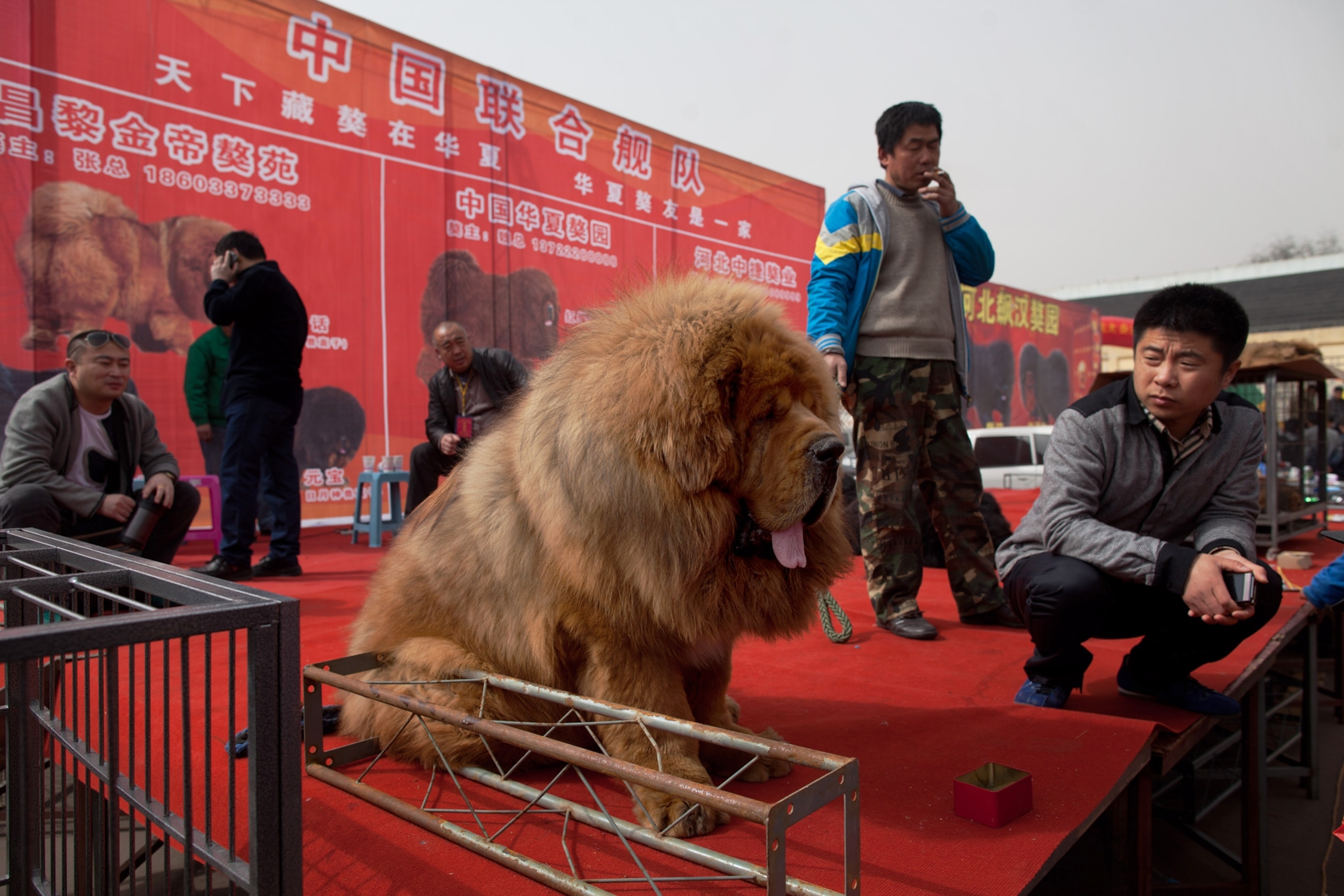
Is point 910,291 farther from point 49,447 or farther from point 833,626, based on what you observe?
point 49,447

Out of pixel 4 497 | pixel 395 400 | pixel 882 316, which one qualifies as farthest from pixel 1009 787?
pixel 395 400

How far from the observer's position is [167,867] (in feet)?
3.95

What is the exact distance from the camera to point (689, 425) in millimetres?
1606

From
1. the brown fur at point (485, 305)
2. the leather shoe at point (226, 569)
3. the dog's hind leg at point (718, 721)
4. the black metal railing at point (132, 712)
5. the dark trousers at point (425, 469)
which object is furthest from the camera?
the brown fur at point (485, 305)

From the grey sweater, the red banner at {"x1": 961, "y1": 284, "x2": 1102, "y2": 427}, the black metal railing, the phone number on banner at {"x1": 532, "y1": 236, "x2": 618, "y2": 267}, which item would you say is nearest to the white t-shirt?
the black metal railing

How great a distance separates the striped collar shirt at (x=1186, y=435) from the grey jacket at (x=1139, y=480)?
1cm

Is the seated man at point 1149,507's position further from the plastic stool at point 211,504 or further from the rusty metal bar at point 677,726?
the plastic stool at point 211,504

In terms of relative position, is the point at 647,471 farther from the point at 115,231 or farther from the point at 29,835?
the point at 115,231

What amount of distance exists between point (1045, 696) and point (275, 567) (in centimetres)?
440

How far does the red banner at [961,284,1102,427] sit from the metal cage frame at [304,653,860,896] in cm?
1435

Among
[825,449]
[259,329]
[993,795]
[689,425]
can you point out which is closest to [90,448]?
[259,329]

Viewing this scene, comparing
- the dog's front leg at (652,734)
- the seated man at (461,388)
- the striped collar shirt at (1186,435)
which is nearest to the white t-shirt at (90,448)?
the seated man at (461,388)

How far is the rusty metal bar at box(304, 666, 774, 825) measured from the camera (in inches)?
43.8

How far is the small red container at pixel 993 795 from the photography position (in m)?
1.62
